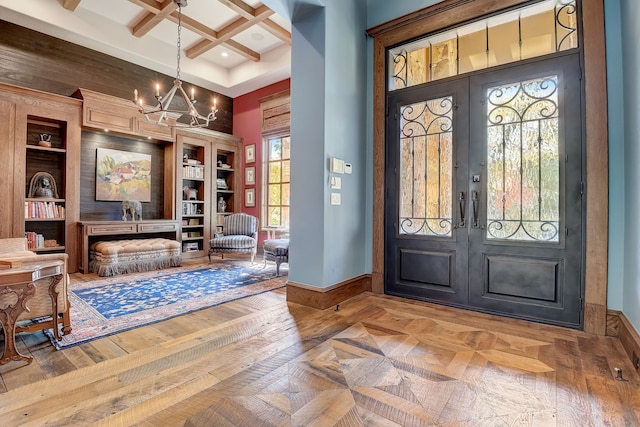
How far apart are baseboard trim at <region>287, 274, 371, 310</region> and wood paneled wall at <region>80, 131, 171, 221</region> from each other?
3900mm

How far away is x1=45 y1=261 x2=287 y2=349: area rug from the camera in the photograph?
260 cm

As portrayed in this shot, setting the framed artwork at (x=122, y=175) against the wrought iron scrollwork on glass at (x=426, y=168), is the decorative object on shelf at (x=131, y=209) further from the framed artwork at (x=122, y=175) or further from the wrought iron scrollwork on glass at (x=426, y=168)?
the wrought iron scrollwork on glass at (x=426, y=168)

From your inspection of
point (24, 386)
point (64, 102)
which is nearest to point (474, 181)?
point (24, 386)

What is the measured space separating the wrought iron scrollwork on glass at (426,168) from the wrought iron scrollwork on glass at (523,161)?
A: 1.26 ft

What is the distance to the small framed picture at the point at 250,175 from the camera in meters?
6.69

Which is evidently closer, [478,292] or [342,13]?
[478,292]

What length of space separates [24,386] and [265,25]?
5090 millimetres

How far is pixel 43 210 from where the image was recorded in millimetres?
4504

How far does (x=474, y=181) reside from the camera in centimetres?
301

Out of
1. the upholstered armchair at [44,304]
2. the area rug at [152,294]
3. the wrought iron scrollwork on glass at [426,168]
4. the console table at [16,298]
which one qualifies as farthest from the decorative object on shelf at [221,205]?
the console table at [16,298]

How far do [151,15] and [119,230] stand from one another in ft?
11.2

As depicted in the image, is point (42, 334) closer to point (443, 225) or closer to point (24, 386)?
point (24, 386)

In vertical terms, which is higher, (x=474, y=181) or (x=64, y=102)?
(x=64, y=102)

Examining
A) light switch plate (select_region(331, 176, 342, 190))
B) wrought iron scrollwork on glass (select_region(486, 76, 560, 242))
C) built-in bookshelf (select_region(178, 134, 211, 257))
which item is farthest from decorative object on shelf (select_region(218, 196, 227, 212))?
wrought iron scrollwork on glass (select_region(486, 76, 560, 242))
